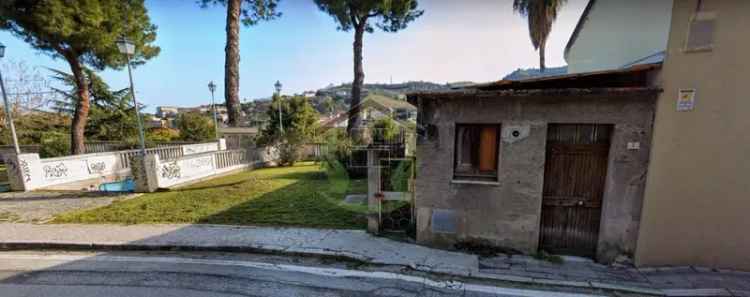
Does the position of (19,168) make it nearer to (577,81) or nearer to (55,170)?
(55,170)

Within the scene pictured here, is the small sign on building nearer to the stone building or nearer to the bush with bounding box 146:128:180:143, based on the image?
the stone building

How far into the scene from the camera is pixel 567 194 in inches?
151

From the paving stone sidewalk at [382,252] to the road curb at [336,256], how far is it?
0.04ft

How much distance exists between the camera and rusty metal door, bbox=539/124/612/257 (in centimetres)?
364

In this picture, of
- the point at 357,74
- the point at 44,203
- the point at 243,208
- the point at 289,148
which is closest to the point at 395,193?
the point at 243,208

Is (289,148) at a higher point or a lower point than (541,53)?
lower

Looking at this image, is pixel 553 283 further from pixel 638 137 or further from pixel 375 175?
pixel 375 175

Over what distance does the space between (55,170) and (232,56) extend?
26.5 feet

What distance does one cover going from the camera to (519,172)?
371 centimetres

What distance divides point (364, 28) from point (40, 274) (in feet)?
51.1

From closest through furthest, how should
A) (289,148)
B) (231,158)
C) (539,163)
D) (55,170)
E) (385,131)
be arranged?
(539,163)
(55,170)
(385,131)
(231,158)
(289,148)

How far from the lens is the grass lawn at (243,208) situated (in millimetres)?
5305

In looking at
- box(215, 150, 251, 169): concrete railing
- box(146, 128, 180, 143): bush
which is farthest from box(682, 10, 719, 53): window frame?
box(146, 128, 180, 143): bush

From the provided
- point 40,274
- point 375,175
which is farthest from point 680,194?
point 40,274
